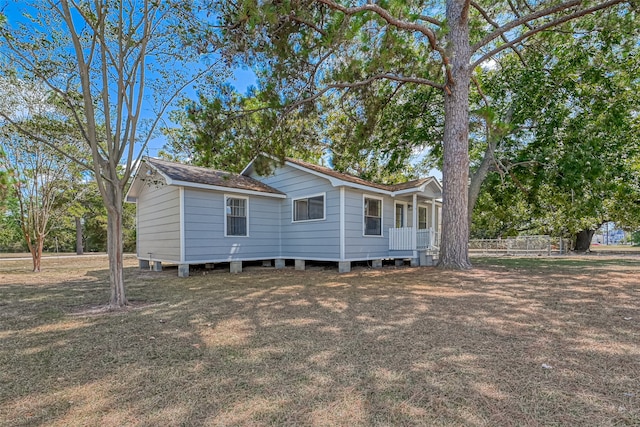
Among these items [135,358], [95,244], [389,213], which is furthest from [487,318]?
[95,244]

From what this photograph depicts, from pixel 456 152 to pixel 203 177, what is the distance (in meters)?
7.14

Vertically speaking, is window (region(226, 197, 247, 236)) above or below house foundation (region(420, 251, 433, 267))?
above

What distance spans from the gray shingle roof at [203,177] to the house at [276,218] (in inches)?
1.6

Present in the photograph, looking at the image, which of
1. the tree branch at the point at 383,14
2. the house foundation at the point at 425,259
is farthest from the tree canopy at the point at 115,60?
the house foundation at the point at 425,259

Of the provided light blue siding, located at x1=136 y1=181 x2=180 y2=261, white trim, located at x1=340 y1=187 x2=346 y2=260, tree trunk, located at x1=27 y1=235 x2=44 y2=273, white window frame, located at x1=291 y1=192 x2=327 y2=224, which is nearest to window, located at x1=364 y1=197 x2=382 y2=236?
white trim, located at x1=340 y1=187 x2=346 y2=260

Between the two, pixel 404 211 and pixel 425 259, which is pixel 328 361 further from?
pixel 404 211

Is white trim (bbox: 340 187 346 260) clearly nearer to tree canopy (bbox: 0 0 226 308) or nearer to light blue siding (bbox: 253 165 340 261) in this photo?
light blue siding (bbox: 253 165 340 261)

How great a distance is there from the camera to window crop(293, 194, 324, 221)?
10.3 meters

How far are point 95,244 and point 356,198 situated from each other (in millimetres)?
30215

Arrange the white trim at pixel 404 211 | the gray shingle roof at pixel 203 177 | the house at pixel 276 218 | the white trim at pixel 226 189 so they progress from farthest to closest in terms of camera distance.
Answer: the white trim at pixel 404 211 < the house at pixel 276 218 < the gray shingle roof at pixel 203 177 < the white trim at pixel 226 189

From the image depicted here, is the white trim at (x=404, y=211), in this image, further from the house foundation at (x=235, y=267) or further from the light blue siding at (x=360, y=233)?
the house foundation at (x=235, y=267)

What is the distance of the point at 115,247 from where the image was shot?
16.5 feet

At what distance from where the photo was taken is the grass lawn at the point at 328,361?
2035 mm

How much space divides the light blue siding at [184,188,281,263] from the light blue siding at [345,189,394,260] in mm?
2818
